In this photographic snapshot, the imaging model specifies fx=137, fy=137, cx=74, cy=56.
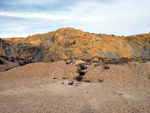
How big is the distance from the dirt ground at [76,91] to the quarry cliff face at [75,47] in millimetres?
10028

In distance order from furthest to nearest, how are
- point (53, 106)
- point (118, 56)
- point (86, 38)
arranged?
point (86, 38)
point (118, 56)
point (53, 106)

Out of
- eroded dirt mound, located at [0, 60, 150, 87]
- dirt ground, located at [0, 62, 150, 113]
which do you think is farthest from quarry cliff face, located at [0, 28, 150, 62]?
eroded dirt mound, located at [0, 60, 150, 87]

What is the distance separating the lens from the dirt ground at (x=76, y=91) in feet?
17.3

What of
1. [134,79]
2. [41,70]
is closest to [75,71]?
[41,70]

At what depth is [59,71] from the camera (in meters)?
13.2

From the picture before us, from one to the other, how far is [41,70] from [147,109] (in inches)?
409

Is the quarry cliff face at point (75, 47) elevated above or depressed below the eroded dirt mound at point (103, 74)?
above

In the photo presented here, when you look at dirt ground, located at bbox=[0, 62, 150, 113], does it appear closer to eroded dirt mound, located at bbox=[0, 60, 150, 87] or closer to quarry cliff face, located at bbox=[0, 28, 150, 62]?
eroded dirt mound, located at bbox=[0, 60, 150, 87]

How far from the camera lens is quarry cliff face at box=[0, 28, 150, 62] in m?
23.3

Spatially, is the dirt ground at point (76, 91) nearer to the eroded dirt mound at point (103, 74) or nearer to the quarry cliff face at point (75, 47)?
the eroded dirt mound at point (103, 74)

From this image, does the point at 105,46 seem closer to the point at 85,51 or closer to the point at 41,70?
the point at 85,51

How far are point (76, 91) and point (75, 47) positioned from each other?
1823cm

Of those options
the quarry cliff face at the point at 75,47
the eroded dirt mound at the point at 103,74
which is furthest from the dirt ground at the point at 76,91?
the quarry cliff face at the point at 75,47

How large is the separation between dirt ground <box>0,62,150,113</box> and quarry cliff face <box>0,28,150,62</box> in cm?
1003
